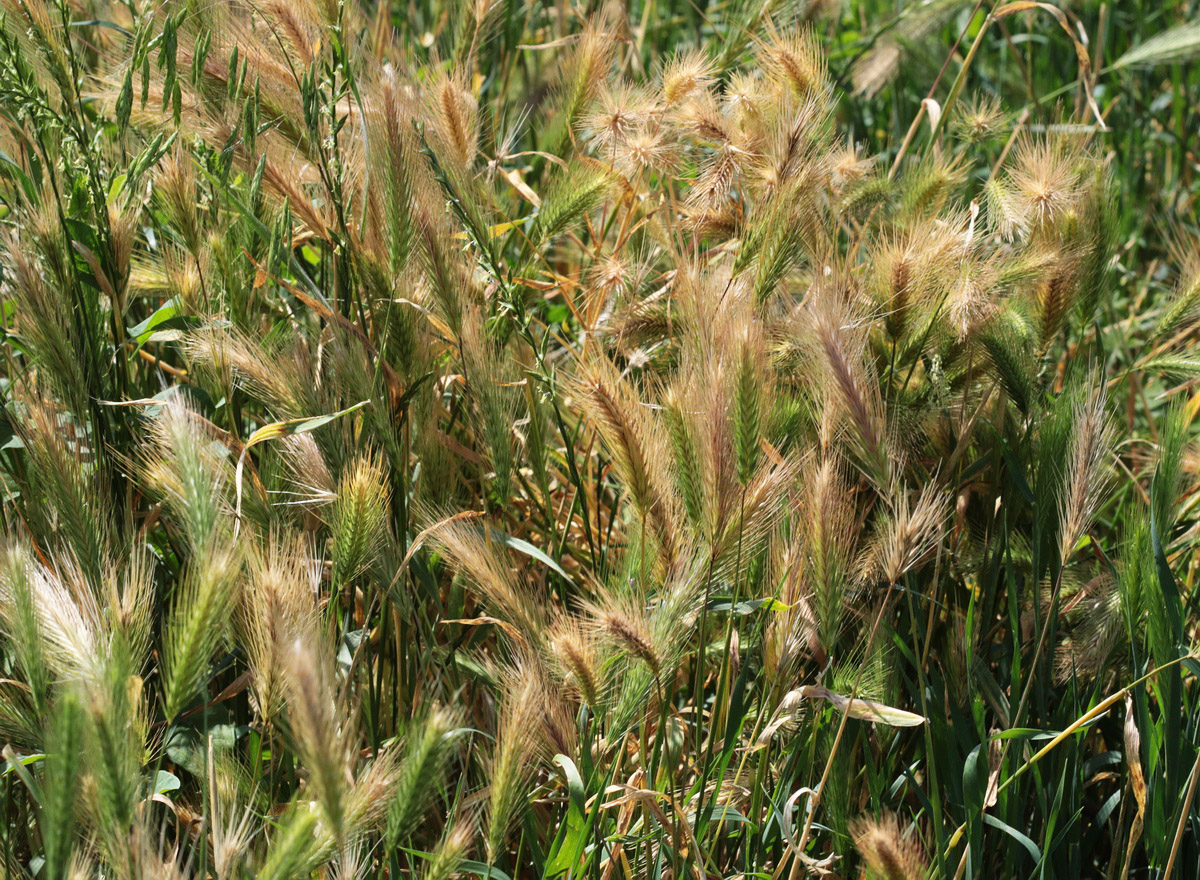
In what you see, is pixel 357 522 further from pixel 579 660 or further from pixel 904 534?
pixel 904 534

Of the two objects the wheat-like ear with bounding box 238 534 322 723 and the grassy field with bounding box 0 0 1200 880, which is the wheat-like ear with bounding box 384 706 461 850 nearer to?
the grassy field with bounding box 0 0 1200 880

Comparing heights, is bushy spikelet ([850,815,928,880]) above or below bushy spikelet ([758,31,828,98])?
below

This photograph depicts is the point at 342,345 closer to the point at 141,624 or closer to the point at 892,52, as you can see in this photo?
the point at 141,624

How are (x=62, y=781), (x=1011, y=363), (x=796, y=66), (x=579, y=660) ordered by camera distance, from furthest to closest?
(x=796, y=66) → (x=1011, y=363) → (x=579, y=660) → (x=62, y=781)

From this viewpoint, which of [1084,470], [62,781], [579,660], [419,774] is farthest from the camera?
[1084,470]

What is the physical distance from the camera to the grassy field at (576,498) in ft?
3.54

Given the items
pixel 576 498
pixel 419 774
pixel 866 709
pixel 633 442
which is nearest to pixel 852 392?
pixel 633 442

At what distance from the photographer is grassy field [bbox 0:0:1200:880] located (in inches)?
42.5

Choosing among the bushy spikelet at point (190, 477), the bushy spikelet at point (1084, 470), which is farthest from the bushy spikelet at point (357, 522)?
the bushy spikelet at point (1084, 470)

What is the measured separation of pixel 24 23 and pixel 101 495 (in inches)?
24.5

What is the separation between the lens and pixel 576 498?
1.49m

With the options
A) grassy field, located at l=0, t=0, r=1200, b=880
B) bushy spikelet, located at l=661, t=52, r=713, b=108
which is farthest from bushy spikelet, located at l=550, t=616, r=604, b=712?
bushy spikelet, located at l=661, t=52, r=713, b=108

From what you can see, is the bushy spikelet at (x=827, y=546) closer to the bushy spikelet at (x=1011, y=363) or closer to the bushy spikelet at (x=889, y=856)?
the bushy spikelet at (x=889, y=856)

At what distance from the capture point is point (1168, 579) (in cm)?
123
